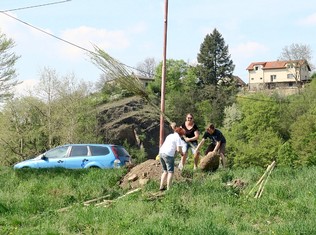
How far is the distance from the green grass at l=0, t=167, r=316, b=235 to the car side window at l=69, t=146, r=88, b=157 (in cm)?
494

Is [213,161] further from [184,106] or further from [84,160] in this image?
[184,106]

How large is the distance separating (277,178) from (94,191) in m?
4.61

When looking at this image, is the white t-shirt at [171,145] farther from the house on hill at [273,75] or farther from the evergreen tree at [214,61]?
the house on hill at [273,75]

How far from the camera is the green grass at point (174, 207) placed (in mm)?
9234

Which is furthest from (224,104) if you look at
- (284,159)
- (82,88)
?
(82,88)

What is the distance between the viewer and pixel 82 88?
161 feet

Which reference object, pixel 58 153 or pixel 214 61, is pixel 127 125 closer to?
pixel 58 153

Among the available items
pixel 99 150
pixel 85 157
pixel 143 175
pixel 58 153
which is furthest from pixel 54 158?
pixel 143 175

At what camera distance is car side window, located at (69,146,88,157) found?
19.8 m

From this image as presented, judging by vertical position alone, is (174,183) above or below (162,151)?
below

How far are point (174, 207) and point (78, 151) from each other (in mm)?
10019

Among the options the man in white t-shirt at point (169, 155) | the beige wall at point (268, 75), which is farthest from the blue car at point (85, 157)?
the beige wall at point (268, 75)

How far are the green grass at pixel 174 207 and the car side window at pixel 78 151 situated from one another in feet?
16.2

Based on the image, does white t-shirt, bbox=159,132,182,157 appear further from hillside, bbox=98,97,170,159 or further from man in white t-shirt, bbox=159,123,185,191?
hillside, bbox=98,97,170,159
